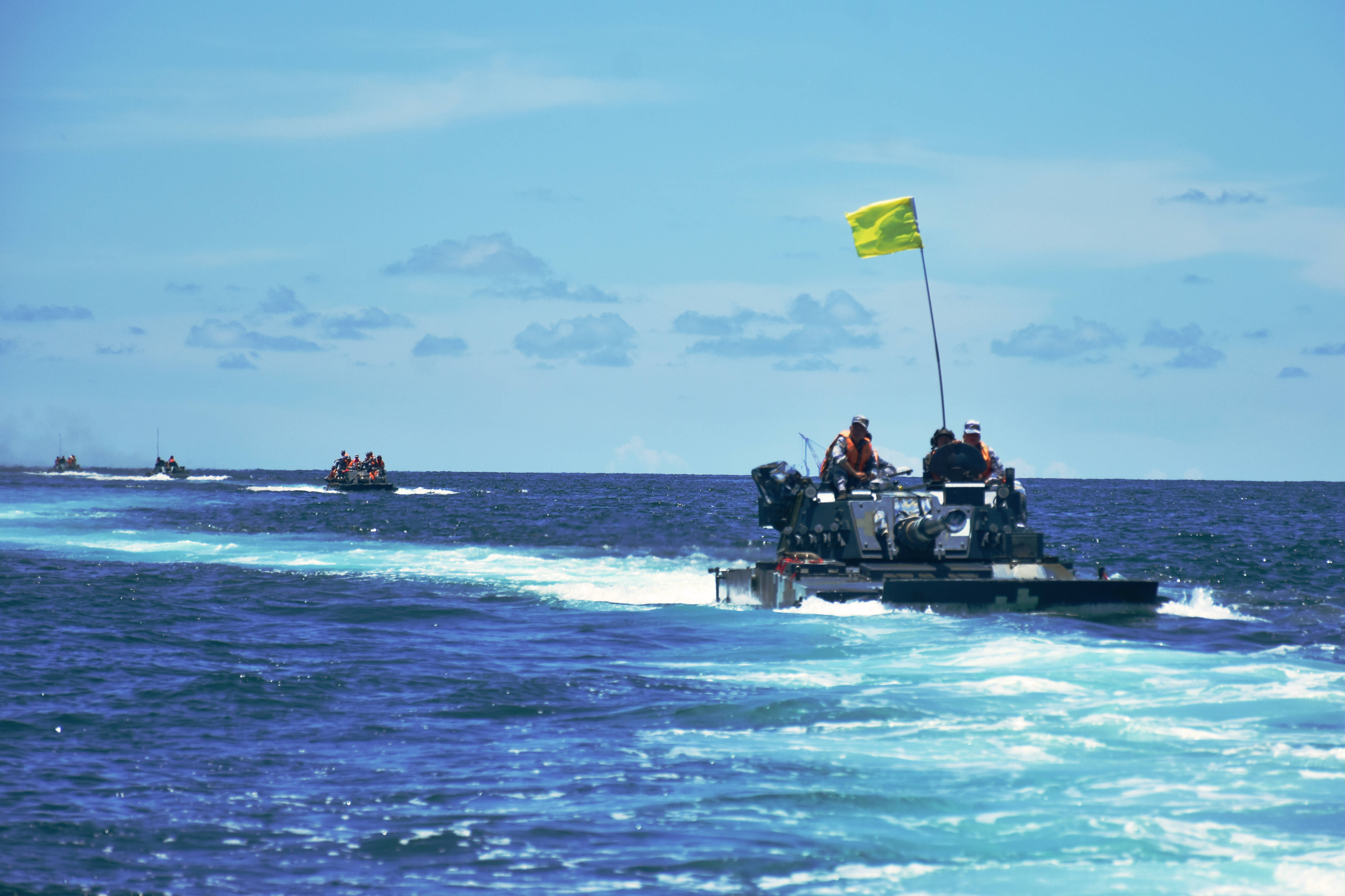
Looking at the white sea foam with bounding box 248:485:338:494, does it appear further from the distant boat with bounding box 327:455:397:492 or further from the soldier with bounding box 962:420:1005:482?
the soldier with bounding box 962:420:1005:482

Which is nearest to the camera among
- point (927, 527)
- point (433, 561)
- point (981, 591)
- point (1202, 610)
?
point (981, 591)

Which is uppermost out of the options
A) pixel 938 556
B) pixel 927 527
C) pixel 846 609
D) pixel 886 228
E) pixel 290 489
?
pixel 886 228

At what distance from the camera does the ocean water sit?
7.73 meters

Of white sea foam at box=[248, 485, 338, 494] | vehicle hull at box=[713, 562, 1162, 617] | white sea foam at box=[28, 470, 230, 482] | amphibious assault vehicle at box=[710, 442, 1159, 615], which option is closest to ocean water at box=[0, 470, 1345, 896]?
vehicle hull at box=[713, 562, 1162, 617]

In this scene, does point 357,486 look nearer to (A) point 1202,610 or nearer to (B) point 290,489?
(B) point 290,489

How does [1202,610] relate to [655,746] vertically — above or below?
above

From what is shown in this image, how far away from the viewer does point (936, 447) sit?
2138cm

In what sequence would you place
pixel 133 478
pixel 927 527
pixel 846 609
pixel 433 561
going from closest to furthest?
pixel 846 609 < pixel 927 527 < pixel 433 561 < pixel 133 478

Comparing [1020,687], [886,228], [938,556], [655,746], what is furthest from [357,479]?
[655,746]

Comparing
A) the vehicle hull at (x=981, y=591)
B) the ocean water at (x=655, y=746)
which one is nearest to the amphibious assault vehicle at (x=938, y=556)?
the vehicle hull at (x=981, y=591)

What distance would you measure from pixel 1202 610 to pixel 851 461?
6.19 metres

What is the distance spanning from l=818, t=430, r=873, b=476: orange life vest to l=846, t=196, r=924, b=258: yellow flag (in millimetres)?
3579

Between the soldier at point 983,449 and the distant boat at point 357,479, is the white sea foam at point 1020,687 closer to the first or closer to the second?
the soldier at point 983,449

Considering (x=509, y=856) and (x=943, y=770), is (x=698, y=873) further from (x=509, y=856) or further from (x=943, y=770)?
(x=943, y=770)
